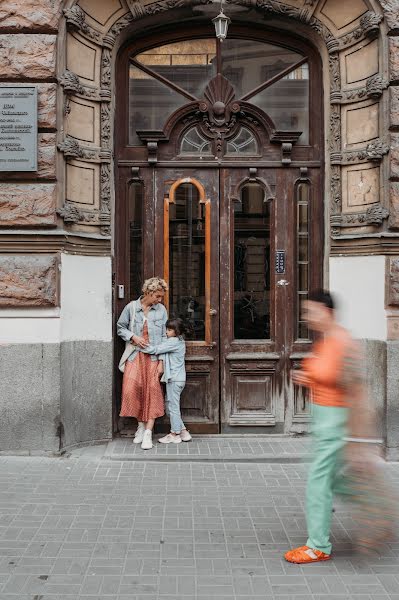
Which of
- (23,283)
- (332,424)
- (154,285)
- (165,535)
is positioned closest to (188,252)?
(154,285)

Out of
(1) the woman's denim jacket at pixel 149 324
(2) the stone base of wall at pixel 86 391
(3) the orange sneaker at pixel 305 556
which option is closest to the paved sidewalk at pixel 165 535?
(3) the orange sneaker at pixel 305 556

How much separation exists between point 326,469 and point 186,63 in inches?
218

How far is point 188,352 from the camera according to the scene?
26.0ft

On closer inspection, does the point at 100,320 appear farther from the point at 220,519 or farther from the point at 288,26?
the point at 288,26

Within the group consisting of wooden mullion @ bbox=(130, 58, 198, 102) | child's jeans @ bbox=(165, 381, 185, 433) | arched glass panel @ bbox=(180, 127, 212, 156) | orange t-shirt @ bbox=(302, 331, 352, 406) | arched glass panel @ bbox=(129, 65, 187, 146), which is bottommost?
child's jeans @ bbox=(165, 381, 185, 433)

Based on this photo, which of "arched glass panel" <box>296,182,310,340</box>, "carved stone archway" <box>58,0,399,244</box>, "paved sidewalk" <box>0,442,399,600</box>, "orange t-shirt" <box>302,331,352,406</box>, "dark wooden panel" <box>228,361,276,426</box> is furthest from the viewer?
"arched glass panel" <box>296,182,310,340</box>

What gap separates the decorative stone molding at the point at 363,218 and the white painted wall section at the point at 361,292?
0.38m

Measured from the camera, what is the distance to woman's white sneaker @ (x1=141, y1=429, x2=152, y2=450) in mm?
7281

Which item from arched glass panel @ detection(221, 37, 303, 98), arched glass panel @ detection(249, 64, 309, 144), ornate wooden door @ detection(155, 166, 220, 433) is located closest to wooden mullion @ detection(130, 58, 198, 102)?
arched glass panel @ detection(221, 37, 303, 98)

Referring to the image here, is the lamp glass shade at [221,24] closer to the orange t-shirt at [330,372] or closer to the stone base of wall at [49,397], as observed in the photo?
the stone base of wall at [49,397]

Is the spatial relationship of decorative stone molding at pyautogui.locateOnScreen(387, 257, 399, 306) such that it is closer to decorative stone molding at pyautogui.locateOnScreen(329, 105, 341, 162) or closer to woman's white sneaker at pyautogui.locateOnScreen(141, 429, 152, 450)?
decorative stone molding at pyautogui.locateOnScreen(329, 105, 341, 162)

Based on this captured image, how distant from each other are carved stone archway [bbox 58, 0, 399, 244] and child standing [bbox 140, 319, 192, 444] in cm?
140

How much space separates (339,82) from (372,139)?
84 cm

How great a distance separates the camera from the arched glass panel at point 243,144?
8.09 m
